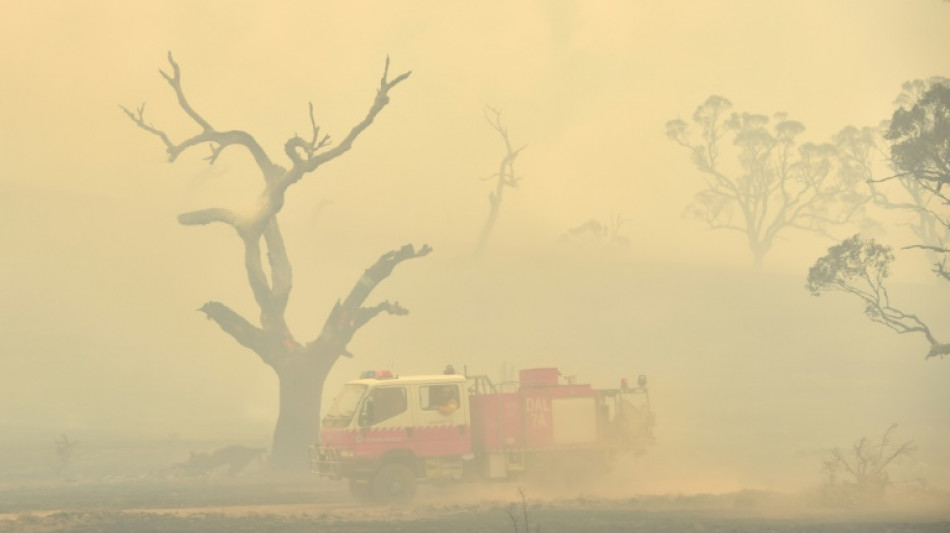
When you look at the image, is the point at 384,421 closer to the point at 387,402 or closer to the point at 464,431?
the point at 387,402

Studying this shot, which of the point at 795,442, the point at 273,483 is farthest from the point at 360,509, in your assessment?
the point at 795,442

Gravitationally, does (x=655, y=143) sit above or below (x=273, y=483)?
above

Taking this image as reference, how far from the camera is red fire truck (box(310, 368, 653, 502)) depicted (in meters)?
36.1

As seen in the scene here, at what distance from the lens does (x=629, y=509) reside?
34.7 meters

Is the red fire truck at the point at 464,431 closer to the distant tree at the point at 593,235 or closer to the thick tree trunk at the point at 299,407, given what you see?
the thick tree trunk at the point at 299,407

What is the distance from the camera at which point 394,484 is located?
119 feet

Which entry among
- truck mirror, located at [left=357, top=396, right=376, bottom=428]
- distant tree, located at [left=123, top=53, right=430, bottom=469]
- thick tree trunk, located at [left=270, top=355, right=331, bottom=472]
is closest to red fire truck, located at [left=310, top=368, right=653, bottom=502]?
truck mirror, located at [left=357, top=396, right=376, bottom=428]

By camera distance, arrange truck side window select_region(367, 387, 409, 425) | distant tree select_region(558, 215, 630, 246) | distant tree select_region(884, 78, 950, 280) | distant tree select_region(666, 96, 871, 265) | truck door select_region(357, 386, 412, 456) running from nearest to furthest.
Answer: truck door select_region(357, 386, 412, 456) → truck side window select_region(367, 387, 409, 425) → distant tree select_region(884, 78, 950, 280) → distant tree select_region(666, 96, 871, 265) → distant tree select_region(558, 215, 630, 246)

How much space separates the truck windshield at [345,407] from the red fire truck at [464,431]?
0.12 feet

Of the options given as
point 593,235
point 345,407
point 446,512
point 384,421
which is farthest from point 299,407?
point 593,235

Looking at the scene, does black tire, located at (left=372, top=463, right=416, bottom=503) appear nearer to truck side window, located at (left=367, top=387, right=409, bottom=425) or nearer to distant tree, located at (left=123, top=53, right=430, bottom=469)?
truck side window, located at (left=367, top=387, right=409, bottom=425)

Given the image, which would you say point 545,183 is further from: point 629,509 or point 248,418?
point 629,509

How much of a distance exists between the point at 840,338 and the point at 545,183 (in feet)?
221

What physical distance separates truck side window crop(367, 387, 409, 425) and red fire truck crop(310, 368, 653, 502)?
2cm
